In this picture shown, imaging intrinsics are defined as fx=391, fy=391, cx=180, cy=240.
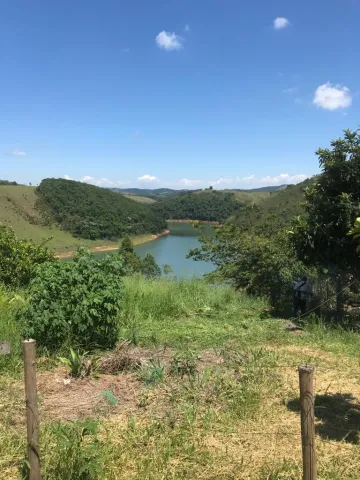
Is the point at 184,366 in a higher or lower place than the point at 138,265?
higher

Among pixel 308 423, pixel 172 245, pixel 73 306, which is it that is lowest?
pixel 172 245

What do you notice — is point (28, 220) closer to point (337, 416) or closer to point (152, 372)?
point (152, 372)

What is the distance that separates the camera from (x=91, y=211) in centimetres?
8881

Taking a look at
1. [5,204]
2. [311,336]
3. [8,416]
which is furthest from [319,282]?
[5,204]

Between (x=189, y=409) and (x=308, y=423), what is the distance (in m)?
1.39

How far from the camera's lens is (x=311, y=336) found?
600 cm

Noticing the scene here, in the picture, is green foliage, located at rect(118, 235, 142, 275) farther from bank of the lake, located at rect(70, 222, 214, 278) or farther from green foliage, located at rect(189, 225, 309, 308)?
bank of the lake, located at rect(70, 222, 214, 278)

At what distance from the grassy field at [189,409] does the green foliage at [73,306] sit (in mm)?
319

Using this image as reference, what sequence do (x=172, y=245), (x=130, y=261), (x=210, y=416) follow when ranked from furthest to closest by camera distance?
1. (x=172, y=245)
2. (x=130, y=261)
3. (x=210, y=416)

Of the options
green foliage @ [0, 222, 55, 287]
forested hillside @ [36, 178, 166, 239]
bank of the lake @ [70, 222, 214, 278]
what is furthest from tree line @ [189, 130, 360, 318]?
forested hillside @ [36, 178, 166, 239]

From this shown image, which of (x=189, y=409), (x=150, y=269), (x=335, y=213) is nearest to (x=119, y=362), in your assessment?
(x=189, y=409)

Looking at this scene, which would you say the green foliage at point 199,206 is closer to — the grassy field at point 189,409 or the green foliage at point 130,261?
the green foliage at point 130,261

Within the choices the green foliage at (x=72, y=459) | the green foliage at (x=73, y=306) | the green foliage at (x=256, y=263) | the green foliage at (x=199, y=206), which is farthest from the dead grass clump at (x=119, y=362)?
the green foliage at (x=199, y=206)

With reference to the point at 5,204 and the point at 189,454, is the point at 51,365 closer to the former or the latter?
the point at 189,454
